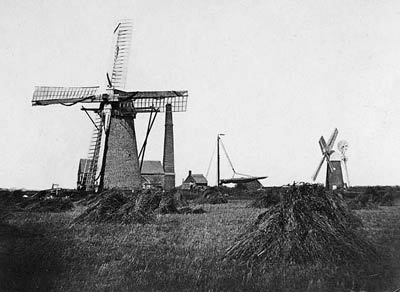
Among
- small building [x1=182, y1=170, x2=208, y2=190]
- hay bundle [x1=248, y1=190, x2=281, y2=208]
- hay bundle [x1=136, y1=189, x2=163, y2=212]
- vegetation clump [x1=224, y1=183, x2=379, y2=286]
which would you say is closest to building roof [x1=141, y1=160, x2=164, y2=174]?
small building [x1=182, y1=170, x2=208, y2=190]

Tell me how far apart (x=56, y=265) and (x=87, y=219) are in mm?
7315

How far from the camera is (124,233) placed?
1134cm

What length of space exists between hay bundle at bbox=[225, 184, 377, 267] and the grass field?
42 centimetres

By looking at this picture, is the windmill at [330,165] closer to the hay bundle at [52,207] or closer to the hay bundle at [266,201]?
the hay bundle at [266,201]

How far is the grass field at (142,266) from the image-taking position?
5871 mm

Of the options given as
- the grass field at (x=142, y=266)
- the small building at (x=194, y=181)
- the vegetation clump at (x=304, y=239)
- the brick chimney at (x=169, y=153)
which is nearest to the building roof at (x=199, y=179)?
the small building at (x=194, y=181)

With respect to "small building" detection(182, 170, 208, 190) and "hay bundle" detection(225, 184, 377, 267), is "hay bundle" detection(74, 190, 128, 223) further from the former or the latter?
"small building" detection(182, 170, 208, 190)

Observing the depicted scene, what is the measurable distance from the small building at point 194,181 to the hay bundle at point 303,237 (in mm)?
63318

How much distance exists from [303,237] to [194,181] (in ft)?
215

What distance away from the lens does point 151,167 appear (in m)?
64.6

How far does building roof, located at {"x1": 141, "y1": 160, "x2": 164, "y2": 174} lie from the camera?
63.6 m

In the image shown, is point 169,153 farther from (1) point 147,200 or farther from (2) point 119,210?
(2) point 119,210

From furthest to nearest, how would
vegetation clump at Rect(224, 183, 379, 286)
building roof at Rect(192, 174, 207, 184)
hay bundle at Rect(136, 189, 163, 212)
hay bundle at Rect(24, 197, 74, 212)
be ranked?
building roof at Rect(192, 174, 207, 184), hay bundle at Rect(24, 197, 74, 212), hay bundle at Rect(136, 189, 163, 212), vegetation clump at Rect(224, 183, 379, 286)

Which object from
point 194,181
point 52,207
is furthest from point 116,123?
point 194,181
